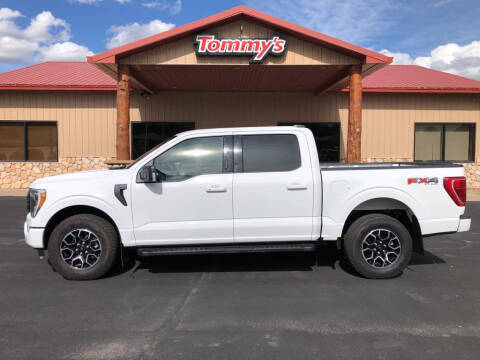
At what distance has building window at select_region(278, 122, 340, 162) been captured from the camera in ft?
51.1

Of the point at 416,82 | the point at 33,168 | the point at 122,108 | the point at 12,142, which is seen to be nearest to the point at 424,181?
the point at 122,108

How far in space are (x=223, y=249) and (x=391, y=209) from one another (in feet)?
7.73

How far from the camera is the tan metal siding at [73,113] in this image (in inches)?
594

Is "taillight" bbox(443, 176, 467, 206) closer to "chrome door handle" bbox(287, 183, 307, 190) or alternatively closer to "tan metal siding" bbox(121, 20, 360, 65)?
Answer: "chrome door handle" bbox(287, 183, 307, 190)

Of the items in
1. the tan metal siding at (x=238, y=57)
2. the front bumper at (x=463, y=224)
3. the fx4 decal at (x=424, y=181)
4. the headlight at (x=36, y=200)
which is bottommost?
the front bumper at (x=463, y=224)

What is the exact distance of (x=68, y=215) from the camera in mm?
5137

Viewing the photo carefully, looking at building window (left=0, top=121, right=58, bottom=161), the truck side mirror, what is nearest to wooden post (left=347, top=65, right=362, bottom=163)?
the truck side mirror

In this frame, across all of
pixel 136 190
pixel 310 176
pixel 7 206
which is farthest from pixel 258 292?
pixel 7 206

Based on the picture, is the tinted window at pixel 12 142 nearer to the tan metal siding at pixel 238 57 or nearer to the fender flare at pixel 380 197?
the tan metal siding at pixel 238 57

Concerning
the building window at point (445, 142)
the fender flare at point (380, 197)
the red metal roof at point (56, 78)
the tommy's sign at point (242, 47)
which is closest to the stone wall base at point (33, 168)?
the building window at point (445, 142)

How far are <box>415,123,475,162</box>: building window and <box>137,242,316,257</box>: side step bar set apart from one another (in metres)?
12.7

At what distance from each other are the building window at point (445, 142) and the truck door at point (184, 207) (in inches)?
519

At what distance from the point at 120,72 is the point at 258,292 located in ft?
28.4

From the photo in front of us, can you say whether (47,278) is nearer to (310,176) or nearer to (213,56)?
(310,176)
